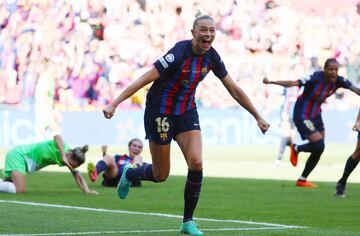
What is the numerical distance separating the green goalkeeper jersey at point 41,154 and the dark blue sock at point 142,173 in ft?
11.1

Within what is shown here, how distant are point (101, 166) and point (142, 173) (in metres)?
5.54

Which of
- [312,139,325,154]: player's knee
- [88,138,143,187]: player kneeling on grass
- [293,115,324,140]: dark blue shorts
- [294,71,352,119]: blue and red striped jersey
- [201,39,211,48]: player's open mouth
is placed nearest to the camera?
[201,39,211,48]: player's open mouth

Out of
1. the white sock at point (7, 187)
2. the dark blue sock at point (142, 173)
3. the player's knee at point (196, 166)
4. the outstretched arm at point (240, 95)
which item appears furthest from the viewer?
the white sock at point (7, 187)

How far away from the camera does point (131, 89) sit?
8.42 metres

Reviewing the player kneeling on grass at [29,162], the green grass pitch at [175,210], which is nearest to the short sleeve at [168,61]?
the green grass pitch at [175,210]

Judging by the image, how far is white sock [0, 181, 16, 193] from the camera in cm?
1401

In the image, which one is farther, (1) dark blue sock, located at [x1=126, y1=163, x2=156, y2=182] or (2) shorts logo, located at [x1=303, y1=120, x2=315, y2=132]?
(2) shorts logo, located at [x1=303, y1=120, x2=315, y2=132]

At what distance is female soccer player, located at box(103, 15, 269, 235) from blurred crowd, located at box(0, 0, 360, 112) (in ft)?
64.7

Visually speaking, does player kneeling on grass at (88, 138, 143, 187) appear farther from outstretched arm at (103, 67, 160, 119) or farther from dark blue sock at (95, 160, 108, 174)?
outstretched arm at (103, 67, 160, 119)

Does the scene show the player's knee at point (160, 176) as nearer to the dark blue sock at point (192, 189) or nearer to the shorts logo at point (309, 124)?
the dark blue sock at point (192, 189)

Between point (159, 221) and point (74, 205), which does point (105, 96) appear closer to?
point (74, 205)

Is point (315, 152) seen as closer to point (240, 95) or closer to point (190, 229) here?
point (240, 95)

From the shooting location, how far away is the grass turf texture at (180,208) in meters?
9.20

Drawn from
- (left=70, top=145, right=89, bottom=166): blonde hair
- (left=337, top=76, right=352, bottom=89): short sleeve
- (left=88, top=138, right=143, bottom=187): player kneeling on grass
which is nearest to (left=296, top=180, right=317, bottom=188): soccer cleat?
(left=337, top=76, right=352, bottom=89): short sleeve
